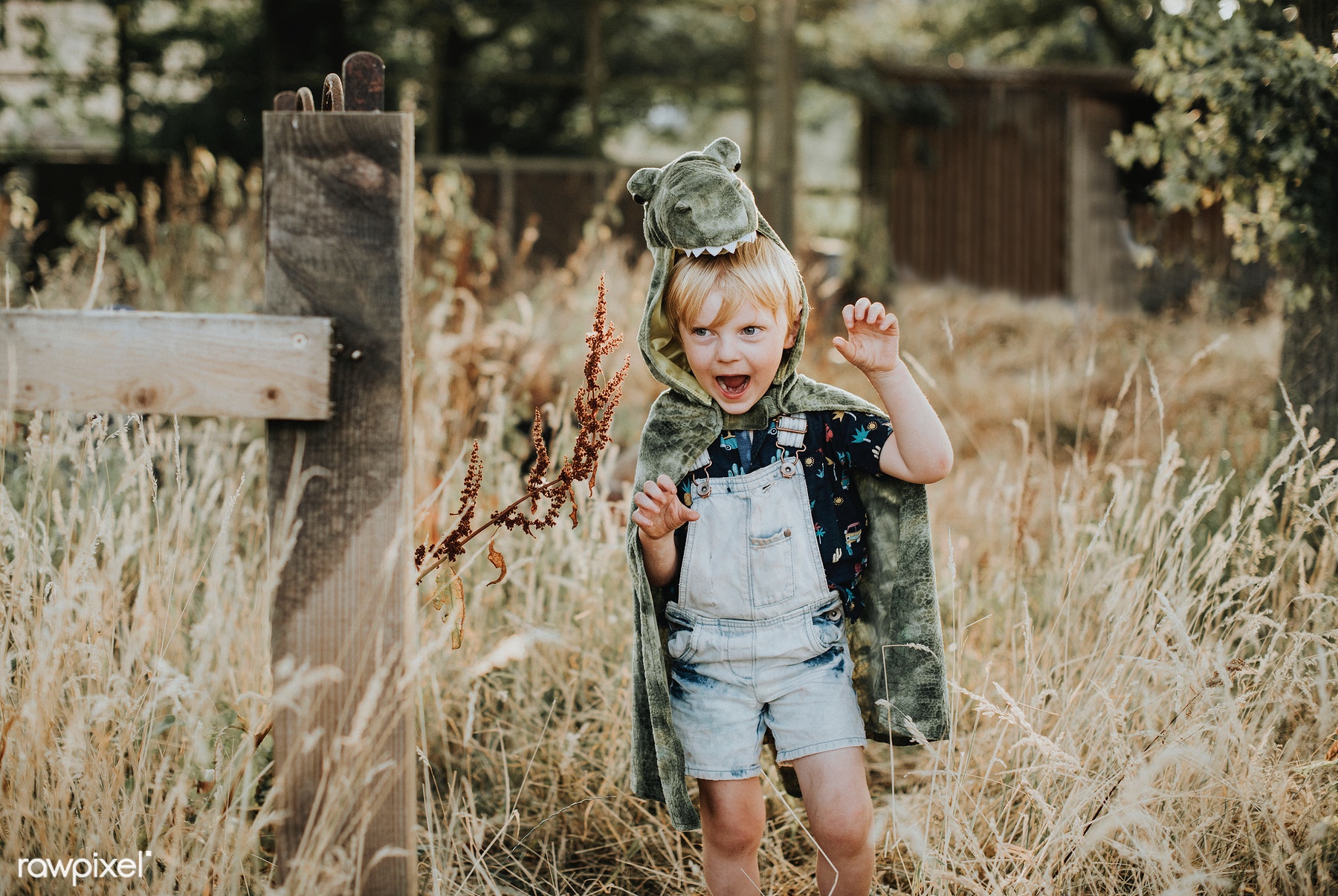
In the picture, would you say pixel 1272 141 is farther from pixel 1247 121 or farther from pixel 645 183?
pixel 645 183

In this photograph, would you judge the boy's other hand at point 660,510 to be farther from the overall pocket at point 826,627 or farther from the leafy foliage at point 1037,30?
the leafy foliage at point 1037,30

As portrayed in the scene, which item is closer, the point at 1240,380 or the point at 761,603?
the point at 761,603

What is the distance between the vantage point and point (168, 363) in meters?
1.41

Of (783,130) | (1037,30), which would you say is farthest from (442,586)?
(1037,30)

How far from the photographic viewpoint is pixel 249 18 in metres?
10.2

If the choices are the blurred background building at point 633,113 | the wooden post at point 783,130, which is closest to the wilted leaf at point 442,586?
the wooden post at point 783,130

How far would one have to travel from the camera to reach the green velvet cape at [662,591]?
1.93m

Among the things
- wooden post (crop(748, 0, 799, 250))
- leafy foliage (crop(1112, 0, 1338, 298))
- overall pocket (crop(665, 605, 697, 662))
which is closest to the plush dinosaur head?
overall pocket (crop(665, 605, 697, 662))

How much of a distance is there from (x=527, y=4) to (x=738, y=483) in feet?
34.6

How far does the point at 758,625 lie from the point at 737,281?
633 mm

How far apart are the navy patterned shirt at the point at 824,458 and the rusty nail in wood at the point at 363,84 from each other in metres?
0.87

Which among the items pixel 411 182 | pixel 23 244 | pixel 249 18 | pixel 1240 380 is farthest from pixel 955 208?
pixel 411 182

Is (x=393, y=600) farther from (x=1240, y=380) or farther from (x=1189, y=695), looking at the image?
(x=1240, y=380)

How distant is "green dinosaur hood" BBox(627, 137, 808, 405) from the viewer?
5.99 ft
